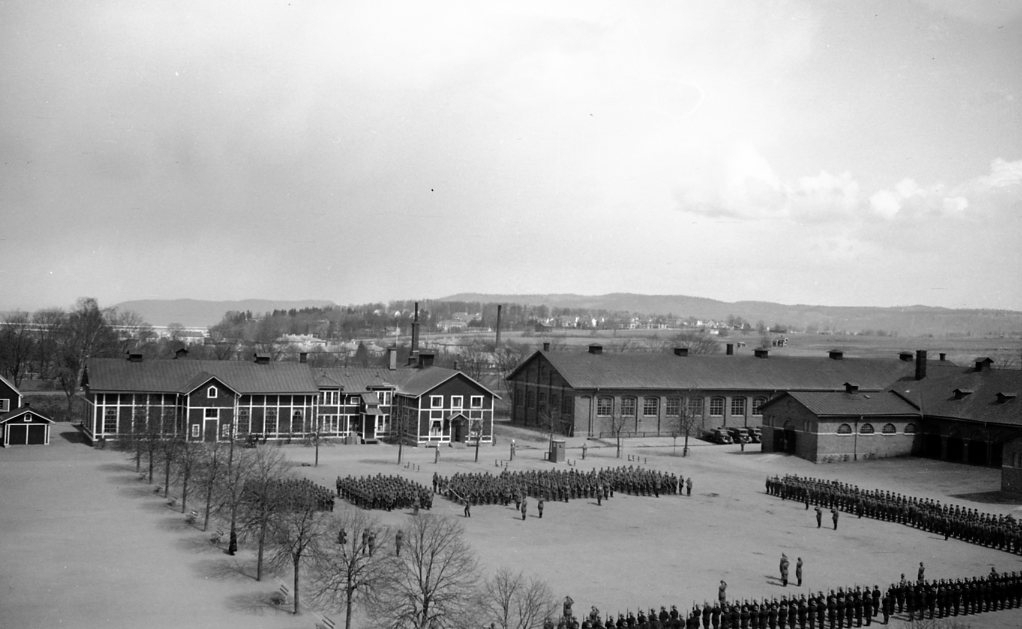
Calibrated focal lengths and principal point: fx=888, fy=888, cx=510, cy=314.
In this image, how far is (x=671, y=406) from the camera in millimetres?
71625

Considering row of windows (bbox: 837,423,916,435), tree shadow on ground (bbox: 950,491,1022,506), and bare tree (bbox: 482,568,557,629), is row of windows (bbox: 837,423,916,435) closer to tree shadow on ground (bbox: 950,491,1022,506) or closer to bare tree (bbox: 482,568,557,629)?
tree shadow on ground (bbox: 950,491,1022,506)

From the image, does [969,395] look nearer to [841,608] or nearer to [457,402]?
[457,402]

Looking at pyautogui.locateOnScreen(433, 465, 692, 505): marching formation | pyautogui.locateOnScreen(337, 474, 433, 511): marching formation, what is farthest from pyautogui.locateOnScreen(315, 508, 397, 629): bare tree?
pyautogui.locateOnScreen(433, 465, 692, 505): marching formation

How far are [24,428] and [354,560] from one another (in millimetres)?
39350

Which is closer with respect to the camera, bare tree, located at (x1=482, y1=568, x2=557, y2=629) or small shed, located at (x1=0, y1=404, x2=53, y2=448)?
bare tree, located at (x1=482, y1=568, x2=557, y2=629)

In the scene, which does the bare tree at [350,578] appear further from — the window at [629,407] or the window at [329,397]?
the window at [629,407]

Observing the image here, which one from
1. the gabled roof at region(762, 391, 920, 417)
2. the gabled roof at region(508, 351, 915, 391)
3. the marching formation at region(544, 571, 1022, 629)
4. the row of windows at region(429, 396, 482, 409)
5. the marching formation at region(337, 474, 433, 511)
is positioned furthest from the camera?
the gabled roof at region(508, 351, 915, 391)

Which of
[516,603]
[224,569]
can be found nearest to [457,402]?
[224,569]

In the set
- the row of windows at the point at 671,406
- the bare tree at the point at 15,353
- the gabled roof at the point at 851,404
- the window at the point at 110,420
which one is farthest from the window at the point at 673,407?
the bare tree at the point at 15,353

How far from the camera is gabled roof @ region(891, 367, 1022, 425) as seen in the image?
171ft

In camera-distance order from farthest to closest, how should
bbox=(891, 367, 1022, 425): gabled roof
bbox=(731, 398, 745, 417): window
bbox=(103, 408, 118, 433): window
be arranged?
bbox=(731, 398, 745, 417): window < bbox=(103, 408, 118, 433): window < bbox=(891, 367, 1022, 425): gabled roof

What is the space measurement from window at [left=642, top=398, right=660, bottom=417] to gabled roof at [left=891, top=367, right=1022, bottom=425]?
58.0 ft

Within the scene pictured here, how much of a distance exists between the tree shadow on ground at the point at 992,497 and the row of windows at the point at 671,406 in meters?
22.4

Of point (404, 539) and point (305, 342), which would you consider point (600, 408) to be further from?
point (305, 342)
